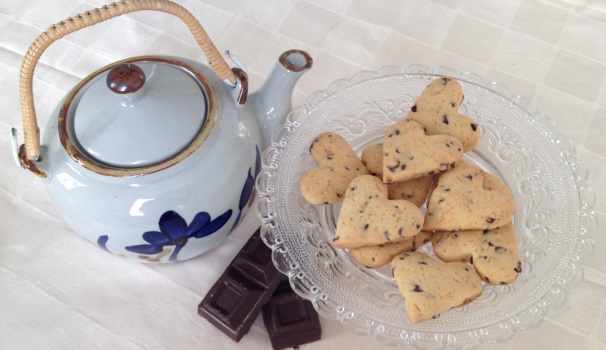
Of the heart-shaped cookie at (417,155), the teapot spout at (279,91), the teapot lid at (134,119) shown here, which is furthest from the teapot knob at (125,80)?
the heart-shaped cookie at (417,155)

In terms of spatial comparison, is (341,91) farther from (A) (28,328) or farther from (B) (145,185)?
(A) (28,328)

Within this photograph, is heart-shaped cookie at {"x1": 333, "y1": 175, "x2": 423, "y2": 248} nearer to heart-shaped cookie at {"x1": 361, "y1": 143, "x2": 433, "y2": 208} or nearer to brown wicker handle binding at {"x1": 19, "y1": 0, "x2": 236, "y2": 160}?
heart-shaped cookie at {"x1": 361, "y1": 143, "x2": 433, "y2": 208}

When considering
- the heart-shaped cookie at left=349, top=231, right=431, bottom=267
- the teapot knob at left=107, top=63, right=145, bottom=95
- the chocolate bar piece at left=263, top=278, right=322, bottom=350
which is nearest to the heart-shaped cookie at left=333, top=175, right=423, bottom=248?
the heart-shaped cookie at left=349, top=231, right=431, bottom=267

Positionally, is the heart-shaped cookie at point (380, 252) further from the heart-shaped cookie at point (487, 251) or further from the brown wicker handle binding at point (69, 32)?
the brown wicker handle binding at point (69, 32)

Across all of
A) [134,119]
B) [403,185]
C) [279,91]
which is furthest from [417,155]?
[134,119]

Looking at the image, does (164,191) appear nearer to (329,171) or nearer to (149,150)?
(149,150)
